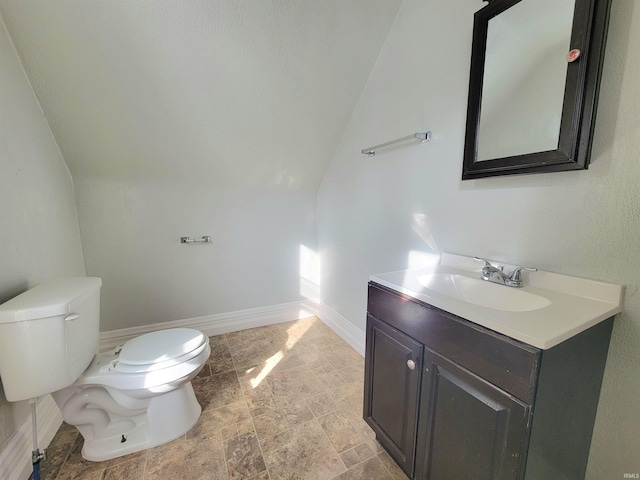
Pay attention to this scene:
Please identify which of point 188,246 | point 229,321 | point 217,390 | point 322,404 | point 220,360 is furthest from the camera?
point 229,321

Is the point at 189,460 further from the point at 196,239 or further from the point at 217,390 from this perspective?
the point at 196,239

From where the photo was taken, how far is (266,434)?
4.66 ft

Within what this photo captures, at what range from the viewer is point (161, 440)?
1.37 meters

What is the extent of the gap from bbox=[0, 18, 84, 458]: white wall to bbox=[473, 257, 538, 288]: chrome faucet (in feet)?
6.49

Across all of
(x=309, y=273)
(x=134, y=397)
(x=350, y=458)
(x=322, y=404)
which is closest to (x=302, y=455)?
(x=350, y=458)

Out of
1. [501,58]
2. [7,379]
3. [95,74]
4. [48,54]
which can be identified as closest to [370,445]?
[7,379]

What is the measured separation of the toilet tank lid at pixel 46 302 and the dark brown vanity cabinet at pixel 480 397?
4.14 feet

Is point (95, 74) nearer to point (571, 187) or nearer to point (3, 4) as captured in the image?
point (3, 4)

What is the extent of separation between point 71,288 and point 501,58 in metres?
2.08

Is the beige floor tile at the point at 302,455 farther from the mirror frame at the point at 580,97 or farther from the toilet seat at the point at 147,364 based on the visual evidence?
the mirror frame at the point at 580,97

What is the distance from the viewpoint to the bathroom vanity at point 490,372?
28.6 inches

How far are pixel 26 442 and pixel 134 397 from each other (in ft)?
1.45

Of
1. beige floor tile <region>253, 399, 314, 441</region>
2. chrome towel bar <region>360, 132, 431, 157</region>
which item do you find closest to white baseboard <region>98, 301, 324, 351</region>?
beige floor tile <region>253, 399, 314, 441</region>

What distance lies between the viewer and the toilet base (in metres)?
1.32
